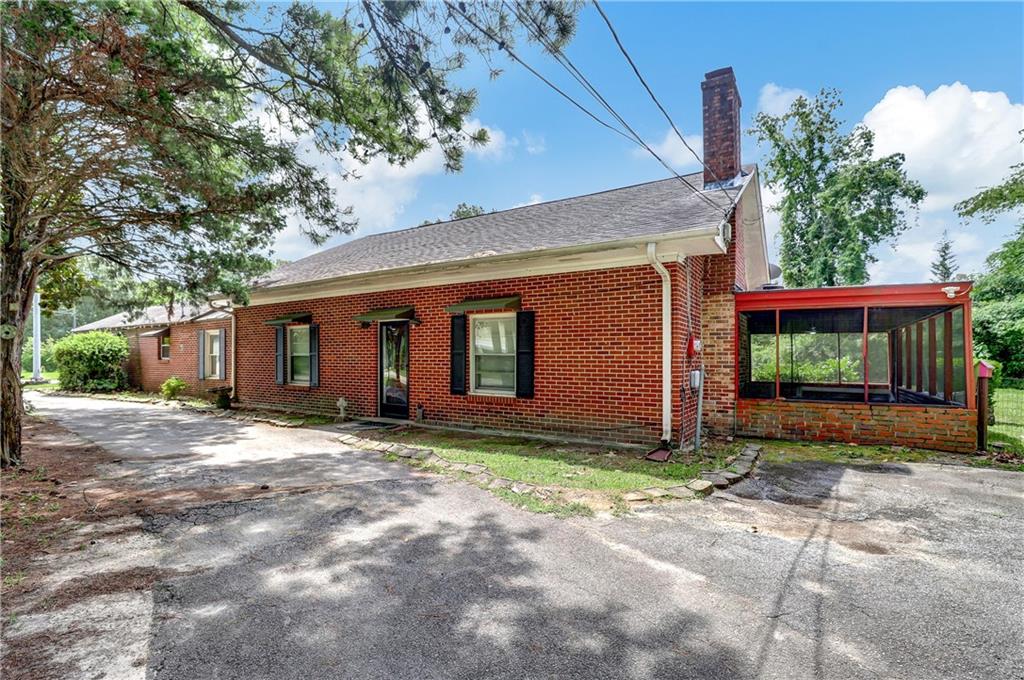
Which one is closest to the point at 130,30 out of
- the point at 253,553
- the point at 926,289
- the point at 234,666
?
the point at 253,553

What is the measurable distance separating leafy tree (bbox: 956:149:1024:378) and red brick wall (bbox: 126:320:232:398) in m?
25.7

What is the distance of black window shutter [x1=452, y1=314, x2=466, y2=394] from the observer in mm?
8695

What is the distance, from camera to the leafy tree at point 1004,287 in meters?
15.7

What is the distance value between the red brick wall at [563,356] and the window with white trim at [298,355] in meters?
1.57

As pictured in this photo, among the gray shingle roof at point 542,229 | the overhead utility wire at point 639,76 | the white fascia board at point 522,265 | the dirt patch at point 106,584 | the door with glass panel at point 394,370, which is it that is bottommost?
the dirt patch at point 106,584

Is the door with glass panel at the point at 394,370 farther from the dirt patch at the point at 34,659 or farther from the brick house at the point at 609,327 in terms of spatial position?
the dirt patch at the point at 34,659

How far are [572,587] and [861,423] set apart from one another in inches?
285

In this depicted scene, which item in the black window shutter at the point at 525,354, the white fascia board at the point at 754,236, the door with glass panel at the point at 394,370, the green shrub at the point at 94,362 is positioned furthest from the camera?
the green shrub at the point at 94,362

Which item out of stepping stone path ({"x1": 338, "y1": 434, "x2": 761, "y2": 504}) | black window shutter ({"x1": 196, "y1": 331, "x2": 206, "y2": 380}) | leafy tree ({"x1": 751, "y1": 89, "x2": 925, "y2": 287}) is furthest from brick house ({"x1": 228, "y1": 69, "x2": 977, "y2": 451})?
leafy tree ({"x1": 751, "y1": 89, "x2": 925, "y2": 287})

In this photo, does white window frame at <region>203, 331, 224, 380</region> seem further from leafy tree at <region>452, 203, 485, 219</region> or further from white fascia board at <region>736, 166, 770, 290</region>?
leafy tree at <region>452, 203, 485, 219</region>

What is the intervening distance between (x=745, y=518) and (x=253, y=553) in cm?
429

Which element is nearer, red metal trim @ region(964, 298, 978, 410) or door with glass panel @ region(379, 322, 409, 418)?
red metal trim @ region(964, 298, 978, 410)

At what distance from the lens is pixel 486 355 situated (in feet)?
28.4

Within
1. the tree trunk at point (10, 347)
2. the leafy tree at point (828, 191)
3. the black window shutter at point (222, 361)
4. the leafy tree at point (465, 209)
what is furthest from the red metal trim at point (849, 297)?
the leafy tree at point (465, 209)
